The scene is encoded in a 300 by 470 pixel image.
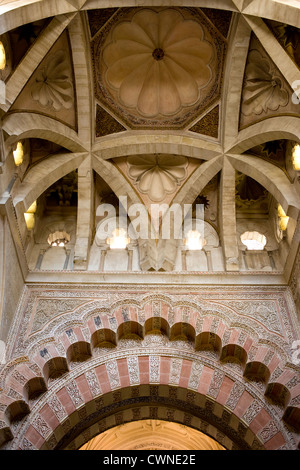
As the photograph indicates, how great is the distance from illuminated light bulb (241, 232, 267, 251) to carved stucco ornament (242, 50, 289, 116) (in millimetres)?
2250

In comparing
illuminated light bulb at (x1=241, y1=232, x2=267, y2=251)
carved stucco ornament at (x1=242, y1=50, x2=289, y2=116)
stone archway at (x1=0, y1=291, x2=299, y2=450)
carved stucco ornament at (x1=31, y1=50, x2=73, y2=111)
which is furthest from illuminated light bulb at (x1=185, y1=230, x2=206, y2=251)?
carved stucco ornament at (x1=31, y1=50, x2=73, y2=111)

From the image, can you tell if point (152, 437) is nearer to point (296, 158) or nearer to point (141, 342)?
point (141, 342)

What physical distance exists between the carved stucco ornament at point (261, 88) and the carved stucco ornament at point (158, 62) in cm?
81

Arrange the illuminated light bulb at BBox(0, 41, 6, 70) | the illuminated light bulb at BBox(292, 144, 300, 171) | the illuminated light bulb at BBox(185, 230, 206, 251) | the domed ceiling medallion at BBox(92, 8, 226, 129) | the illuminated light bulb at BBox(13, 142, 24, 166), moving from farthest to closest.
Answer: the illuminated light bulb at BBox(185, 230, 206, 251)
the domed ceiling medallion at BBox(92, 8, 226, 129)
the illuminated light bulb at BBox(13, 142, 24, 166)
the illuminated light bulb at BBox(292, 144, 300, 171)
the illuminated light bulb at BBox(0, 41, 6, 70)

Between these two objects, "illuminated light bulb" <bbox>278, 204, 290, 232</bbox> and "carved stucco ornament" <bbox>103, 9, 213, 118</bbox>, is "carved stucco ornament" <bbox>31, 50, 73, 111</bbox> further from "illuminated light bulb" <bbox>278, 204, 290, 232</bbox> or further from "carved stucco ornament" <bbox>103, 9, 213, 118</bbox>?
"illuminated light bulb" <bbox>278, 204, 290, 232</bbox>

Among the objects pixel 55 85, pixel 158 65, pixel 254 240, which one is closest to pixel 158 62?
pixel 158 65

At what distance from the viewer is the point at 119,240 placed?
8.67m

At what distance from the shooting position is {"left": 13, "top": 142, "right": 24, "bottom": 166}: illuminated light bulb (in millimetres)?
7432

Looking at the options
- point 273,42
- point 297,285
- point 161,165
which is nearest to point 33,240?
point 161,165

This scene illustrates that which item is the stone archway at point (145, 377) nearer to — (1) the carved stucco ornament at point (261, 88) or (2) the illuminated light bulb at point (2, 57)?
(1) the carved stucco ornament at point (261, 88)

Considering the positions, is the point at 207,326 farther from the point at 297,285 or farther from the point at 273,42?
the point at 273,42

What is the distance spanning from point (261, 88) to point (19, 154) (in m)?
4.13

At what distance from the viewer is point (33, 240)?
8.47m

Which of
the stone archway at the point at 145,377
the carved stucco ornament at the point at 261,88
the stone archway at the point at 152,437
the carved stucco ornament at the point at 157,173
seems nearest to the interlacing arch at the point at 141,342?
the stone archway at the point at 145,377
